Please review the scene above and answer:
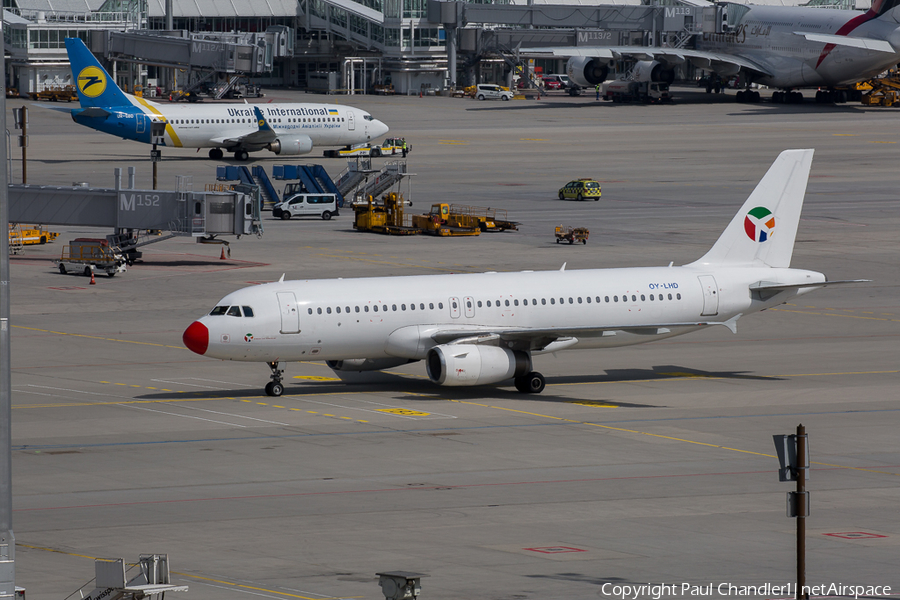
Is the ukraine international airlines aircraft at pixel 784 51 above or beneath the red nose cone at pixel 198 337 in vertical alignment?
above

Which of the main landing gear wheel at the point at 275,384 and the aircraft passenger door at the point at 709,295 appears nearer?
the main landing gear wheel at the point at 275,384

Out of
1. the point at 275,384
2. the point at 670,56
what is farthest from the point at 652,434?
the point at 670,56

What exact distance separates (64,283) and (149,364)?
21.6 meters

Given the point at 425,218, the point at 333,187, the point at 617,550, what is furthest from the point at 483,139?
the point at 617,550

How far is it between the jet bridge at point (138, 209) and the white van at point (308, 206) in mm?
21653

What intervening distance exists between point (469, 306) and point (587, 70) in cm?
13402

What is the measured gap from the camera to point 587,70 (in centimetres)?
17662

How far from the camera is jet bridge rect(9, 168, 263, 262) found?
7519 cm

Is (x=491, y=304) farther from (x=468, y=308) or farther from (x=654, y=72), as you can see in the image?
(x=654, y=72)

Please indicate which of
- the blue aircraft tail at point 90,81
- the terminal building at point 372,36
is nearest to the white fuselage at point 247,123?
the blue aircraft tail at point 90,81

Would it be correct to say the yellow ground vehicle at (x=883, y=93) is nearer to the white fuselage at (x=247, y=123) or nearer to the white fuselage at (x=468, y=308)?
the white fuselage at (x=247, y=123)

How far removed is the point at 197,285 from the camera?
7056cm

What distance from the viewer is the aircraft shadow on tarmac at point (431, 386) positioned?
4656 cm

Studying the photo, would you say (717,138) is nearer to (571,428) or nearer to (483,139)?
(483,139)
